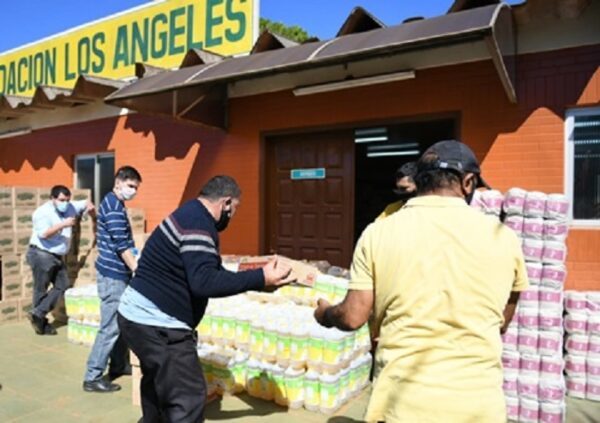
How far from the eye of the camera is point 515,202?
411 cm

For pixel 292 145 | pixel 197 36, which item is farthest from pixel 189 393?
pixel 197 36

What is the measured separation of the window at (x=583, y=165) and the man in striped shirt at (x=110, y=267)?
456 cm

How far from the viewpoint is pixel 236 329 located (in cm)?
454

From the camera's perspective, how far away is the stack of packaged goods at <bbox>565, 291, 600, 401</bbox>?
4.32m

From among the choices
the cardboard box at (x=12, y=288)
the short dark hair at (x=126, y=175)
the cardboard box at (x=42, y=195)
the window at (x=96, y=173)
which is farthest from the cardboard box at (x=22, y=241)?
the short dark hair at (x=126, y=175)

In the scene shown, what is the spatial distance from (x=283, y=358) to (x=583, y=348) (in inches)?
108

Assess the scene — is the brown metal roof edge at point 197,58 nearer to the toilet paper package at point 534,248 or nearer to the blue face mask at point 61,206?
the blue face mask at point 61,206

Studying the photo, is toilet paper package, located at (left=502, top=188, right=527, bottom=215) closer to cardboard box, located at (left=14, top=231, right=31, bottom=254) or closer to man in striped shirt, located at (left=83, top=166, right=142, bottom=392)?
man in striped shirt, located at (left=83, top=166, right=142, bottom=392)

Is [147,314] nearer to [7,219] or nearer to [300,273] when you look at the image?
[300,273]

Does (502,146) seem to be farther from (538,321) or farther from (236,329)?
(236,329)

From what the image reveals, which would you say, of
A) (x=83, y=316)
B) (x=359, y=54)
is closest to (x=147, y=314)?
(x=359, y=54)

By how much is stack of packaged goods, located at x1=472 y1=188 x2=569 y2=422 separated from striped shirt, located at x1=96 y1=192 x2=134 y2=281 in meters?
3.51

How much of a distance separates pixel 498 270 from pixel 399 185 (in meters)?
2.53

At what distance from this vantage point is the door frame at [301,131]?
18.9 feet
